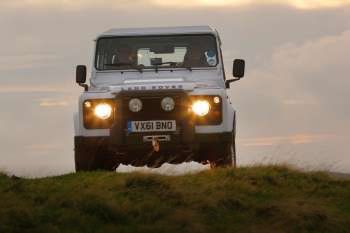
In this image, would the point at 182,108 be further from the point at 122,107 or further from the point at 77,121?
the point at 77,121

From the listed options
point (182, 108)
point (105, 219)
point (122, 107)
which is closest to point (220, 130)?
point (182, 108)

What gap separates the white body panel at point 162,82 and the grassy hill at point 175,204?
1.42 meters

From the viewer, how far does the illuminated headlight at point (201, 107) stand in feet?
42.4

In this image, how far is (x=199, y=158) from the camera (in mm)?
14164

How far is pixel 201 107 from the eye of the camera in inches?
510

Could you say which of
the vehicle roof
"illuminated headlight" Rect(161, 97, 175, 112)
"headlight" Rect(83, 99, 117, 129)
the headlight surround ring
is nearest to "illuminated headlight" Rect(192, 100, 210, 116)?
the headlight surround ring

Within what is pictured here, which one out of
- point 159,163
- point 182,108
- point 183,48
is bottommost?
point 159,163

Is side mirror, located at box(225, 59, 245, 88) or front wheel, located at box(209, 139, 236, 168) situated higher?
side mirror, located at box(225, 59, 245, 88)

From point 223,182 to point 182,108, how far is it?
2123mm

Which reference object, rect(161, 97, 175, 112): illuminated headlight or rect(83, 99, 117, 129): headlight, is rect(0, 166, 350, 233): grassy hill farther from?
rect(161, 97, 175, 112): illuminated headlight

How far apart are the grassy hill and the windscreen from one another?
3.16 meters

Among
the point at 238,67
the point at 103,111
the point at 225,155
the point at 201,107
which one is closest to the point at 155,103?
the point at 201,107

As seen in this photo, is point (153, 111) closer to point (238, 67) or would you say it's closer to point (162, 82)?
point (162, 82)

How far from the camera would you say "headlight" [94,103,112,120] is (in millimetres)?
13031
